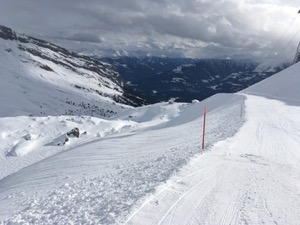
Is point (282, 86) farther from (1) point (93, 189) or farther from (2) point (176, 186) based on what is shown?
(1) point (93, 189)

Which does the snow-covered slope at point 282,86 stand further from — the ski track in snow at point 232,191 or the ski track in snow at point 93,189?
the ski track in snow at point 232,191

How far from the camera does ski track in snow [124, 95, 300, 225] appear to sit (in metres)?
8.69

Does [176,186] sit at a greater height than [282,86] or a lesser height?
lesser

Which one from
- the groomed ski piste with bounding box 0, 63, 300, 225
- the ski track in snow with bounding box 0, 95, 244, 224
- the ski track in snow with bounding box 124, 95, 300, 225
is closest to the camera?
the ski track in snow with bounding box 124, 95, 300, 225

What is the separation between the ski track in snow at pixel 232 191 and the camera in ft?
28.5

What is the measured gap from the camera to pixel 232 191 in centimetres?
1052

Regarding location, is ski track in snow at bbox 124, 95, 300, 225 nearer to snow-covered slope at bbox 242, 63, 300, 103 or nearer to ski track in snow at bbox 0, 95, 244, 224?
ski track in snow at bbox 0, 95, 244, 224

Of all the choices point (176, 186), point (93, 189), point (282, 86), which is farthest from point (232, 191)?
point (282, 86)

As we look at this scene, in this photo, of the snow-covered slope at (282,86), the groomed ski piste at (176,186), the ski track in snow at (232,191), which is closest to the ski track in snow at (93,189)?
the groomed ski piste at (176,186)

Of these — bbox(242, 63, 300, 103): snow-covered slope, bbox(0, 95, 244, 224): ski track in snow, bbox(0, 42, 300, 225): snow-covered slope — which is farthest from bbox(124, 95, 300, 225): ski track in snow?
bbox(242, 63, 300, 103): snow-covered slope

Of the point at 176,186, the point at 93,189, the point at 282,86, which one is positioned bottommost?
the point at 93,189

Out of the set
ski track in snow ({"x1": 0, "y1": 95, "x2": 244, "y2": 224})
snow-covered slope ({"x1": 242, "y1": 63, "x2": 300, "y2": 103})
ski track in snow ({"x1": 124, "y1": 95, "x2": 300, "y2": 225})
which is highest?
snow-covered slope ({"x1": 242, "y1": 63, "x2": 300, "y2": 103})

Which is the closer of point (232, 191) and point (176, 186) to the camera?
point (232, 191)

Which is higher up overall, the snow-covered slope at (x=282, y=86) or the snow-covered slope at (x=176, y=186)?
the snow-covered slope at (x=282, y=86)
